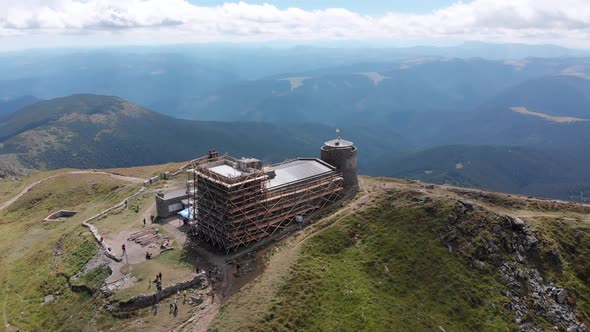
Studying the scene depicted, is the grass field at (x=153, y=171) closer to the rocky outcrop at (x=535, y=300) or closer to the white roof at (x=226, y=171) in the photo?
the white roof at (x=226, y=171)

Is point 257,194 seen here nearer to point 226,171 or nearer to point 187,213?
point 226,171

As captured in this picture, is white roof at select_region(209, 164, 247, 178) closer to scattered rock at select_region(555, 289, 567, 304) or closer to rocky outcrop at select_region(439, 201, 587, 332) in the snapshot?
rocky outcrop at select_region(439, 201, 587, 332)

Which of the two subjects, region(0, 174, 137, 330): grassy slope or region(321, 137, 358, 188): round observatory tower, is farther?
region(321, 137, 358, 188): round observatory tower

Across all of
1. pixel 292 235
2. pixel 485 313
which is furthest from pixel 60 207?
pixel 485 313

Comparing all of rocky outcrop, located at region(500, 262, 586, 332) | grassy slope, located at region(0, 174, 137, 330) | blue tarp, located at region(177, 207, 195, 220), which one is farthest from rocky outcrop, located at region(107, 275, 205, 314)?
rocky outcrop, located at region(500, 262, 586, 332)

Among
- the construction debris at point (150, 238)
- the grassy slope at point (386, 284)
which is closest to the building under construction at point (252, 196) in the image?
the construction debris at point (150, 238)

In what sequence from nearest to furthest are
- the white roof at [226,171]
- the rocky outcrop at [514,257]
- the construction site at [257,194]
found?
the rocky outcrop at [514,257], the construction site at [257,194], the white roof at [226,171]

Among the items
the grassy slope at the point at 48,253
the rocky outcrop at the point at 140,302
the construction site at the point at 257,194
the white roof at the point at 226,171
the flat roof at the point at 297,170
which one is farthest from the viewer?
the flat roof at the point at 297,170
